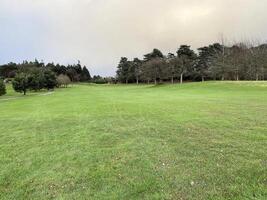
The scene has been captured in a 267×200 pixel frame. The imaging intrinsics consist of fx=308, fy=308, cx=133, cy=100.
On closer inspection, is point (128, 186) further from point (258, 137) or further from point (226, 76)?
point (226, 76)

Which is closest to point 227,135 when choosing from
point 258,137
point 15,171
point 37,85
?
point 258,137

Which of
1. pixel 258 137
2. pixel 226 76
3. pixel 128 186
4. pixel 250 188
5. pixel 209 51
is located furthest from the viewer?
pixel 209 51

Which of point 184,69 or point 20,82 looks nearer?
point 20,82

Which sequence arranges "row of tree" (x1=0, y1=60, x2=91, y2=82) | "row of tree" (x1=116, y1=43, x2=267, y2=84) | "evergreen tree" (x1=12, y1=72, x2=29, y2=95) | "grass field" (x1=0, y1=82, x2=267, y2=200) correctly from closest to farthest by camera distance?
"grass field" (x1=0, y1=82, x2=267, y2=200) < "evergreen tree" (x1=12, y1=72, x2=29, y2=95) < "row of tree" (x1=116, y1=43, x2=267, y2=84) < "row of tree" (x1=0, y1=60, x2=91, y2=82)

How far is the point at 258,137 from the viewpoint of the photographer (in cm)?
938

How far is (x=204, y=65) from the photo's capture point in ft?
293

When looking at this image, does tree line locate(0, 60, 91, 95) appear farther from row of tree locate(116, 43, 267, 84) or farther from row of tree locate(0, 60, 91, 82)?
row of tree locate(116, 43, 267, 84)

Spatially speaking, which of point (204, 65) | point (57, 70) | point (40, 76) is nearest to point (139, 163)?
point (40, 76)

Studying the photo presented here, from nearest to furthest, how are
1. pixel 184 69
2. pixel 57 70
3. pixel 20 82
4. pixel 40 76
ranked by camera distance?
pixel 20 82
pixel 40 76
pixel 184 69
pixel 57 70

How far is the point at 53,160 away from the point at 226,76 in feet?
246

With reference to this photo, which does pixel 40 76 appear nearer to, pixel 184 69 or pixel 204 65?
→ pixel 184 69

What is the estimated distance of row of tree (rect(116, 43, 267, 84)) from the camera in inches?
2594

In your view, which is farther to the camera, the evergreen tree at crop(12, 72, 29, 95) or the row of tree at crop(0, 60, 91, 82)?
the row of tree at crop(0, 60, 91, 82)

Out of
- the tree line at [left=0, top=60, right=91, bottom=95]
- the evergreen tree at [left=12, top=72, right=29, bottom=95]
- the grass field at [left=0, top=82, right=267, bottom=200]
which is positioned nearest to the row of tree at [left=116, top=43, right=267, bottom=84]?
the tree line at [left=0, top=60, right=91, bottom=95]
